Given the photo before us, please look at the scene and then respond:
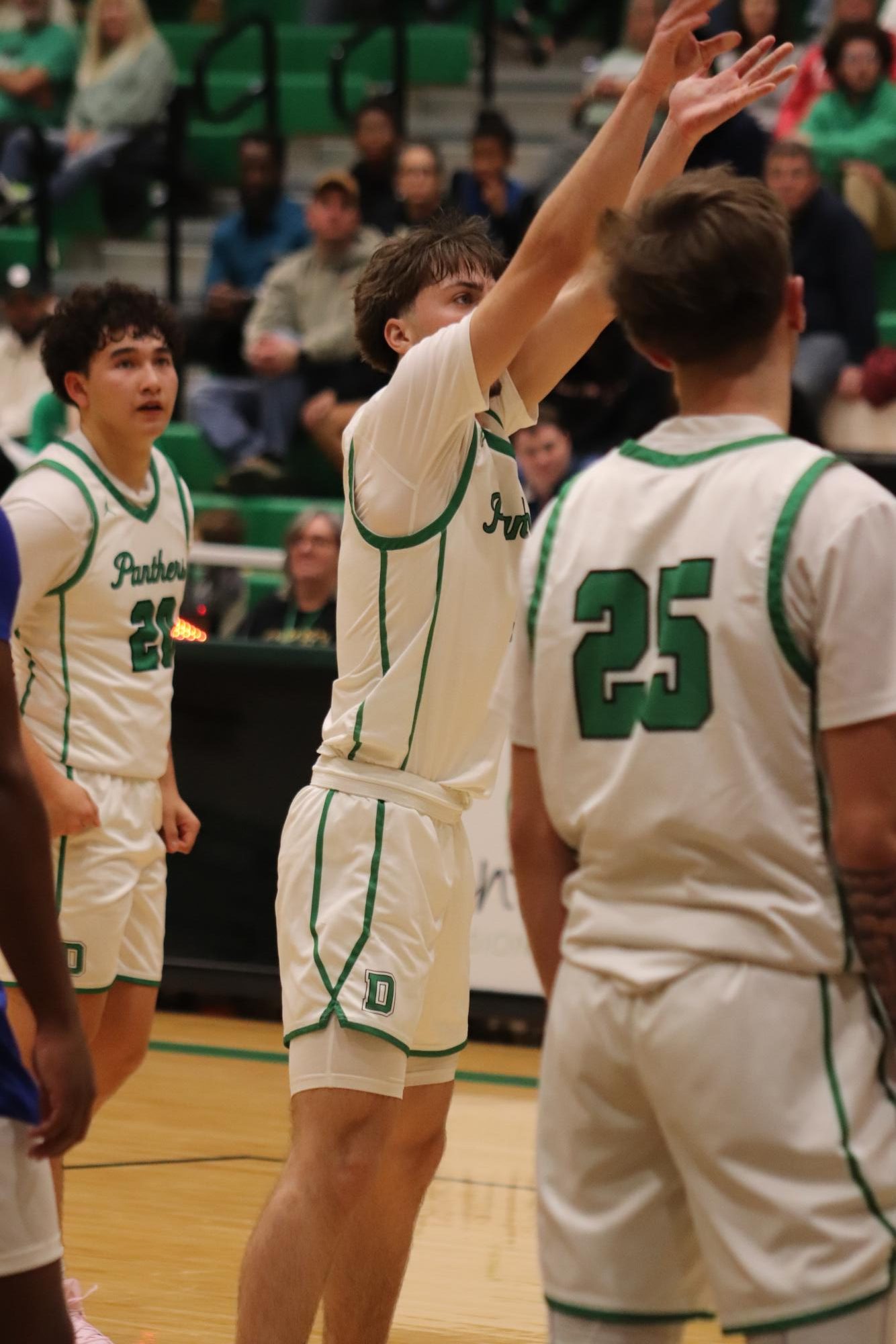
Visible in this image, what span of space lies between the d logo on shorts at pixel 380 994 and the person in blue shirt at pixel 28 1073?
1.10 meters

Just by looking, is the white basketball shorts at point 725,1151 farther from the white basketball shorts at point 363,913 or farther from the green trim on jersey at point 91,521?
the green trim on jersey at point 91,521

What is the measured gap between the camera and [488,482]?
142 inches

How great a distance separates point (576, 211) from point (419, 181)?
7448 millimetres

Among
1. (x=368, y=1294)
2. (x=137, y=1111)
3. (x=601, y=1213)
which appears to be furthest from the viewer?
(x=137, y=1111)

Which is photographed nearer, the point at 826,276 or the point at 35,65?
the point at 826,276

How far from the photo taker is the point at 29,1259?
7.79ft

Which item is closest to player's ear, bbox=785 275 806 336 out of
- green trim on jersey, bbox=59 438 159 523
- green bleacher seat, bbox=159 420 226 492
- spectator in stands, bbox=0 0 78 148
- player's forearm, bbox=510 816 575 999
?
player's forearm, bbox=510 816 575 999

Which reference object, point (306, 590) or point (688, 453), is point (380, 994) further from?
point (306, 590)

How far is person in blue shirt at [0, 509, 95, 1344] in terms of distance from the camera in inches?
93.0

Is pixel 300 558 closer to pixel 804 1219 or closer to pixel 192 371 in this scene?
pixel 192 371

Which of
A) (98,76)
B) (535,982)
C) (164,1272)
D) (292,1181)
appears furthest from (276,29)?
(292,1181)

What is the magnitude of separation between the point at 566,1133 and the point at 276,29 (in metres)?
12.3

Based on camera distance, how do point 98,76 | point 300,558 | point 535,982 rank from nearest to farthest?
point 535,982 → point 300,558 → point 98,76

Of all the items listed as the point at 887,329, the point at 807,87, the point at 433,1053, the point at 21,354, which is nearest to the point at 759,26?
the point at 807,87
